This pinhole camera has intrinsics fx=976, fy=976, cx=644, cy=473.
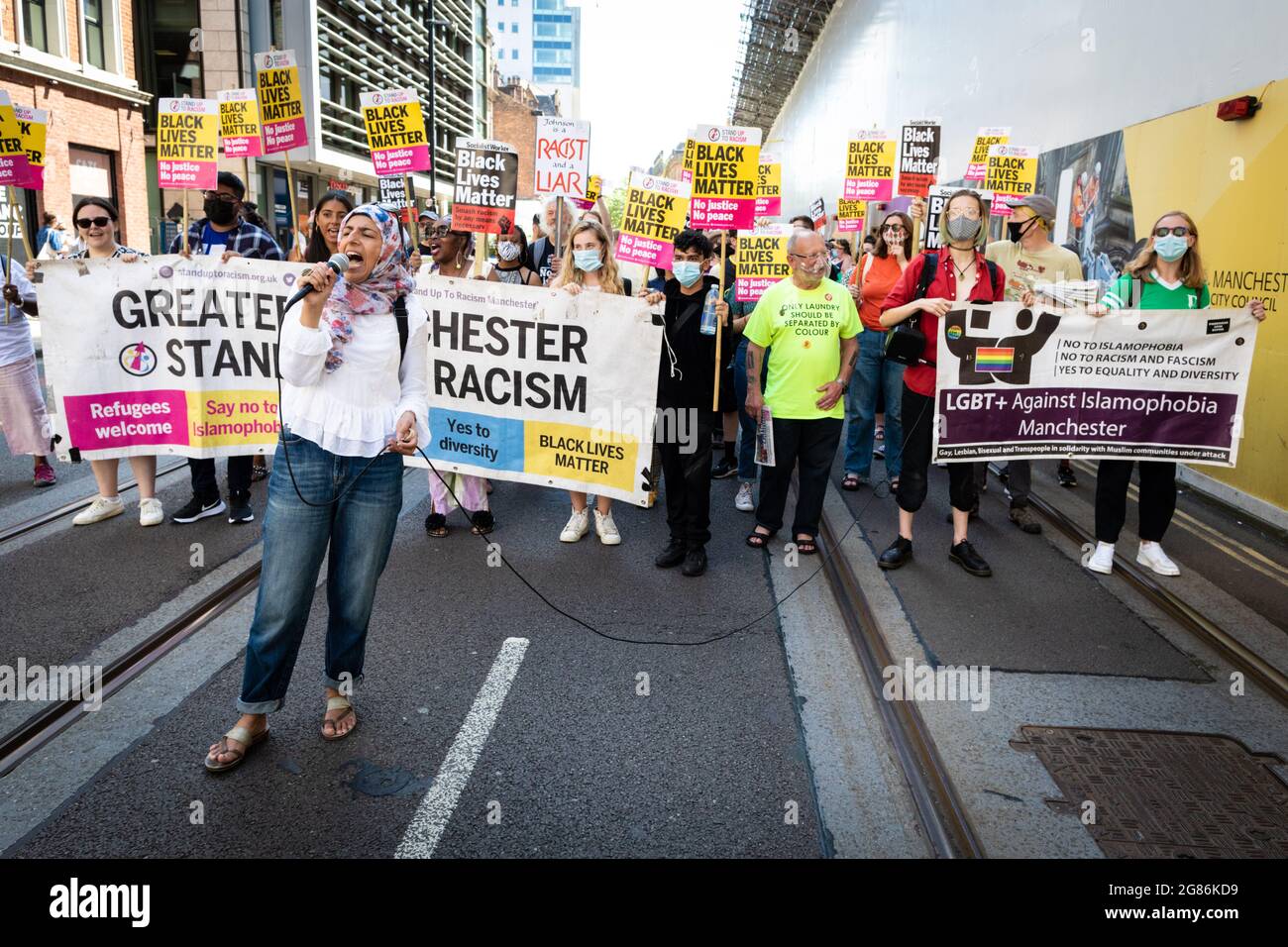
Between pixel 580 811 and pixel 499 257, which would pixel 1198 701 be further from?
pixel 499 257

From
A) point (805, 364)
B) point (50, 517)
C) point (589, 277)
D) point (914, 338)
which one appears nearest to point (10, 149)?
point (50, 517)

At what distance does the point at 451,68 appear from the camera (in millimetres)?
64375

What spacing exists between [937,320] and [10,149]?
7.15m

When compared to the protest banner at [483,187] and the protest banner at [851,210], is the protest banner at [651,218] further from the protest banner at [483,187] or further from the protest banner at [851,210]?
the protest banner at [851,210]

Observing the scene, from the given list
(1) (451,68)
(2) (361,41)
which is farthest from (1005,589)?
(1) (451,68)

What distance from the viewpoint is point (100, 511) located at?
6.97 m

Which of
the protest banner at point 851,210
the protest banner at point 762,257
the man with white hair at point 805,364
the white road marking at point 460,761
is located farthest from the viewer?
the protest banner at point 851,210

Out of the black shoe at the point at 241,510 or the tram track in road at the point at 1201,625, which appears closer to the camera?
the tram track in road at the point at 1201,625

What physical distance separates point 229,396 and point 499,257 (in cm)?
303

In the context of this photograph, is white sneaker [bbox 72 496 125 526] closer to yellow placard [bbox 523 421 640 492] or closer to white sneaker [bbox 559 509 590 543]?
yellow placard [bbox 523 421 640 492]

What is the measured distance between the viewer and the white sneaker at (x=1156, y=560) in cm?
622

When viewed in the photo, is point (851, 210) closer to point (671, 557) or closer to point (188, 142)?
point (671, 557)

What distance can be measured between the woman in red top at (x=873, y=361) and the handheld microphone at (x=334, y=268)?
584cm

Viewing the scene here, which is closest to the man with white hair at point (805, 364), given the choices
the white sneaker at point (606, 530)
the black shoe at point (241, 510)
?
the white sneaker at point (606, 530)
